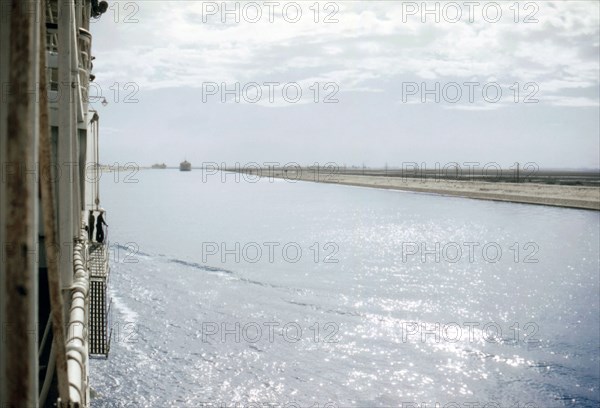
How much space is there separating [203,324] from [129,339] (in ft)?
12.8

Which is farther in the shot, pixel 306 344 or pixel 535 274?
pixel 535 274

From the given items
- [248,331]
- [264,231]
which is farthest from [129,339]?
[264,231]

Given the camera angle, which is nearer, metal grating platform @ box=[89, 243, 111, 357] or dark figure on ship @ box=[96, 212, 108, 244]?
metal grating platform @ box=[89, 243, 111, 357]

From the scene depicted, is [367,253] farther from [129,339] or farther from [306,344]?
[129,339]

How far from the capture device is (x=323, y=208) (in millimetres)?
94438

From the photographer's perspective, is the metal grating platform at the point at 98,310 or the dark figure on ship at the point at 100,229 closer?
the metal grating platform at the point at 98,310

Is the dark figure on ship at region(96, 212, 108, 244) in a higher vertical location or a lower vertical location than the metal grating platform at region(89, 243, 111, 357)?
higher

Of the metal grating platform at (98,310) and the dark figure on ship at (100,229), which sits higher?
the dark figure on ship at (100,229)

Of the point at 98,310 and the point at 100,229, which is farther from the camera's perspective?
the point at 100,229

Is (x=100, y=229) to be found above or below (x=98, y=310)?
above

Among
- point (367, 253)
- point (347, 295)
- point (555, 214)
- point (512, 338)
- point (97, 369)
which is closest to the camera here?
point (97, 369)

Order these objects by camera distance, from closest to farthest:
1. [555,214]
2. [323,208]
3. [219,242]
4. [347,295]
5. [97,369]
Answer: [97,369], [347,295], [219,242], [555,214], [323,208]

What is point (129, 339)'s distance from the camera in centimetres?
2384

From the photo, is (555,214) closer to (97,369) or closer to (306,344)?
(306,344)
